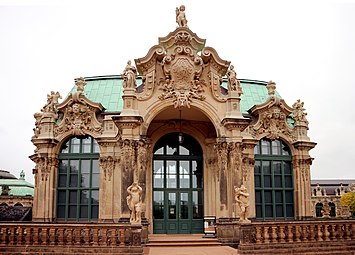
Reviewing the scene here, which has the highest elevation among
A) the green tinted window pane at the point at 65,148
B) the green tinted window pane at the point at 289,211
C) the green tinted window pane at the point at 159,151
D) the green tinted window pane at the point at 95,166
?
the green tinted window pane at the point at 65,148

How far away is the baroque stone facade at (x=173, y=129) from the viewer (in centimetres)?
1938

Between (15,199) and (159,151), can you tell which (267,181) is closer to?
(159,151)

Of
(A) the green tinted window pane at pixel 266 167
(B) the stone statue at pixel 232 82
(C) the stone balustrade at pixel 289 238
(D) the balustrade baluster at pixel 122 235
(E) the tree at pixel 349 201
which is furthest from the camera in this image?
(E) the tree at pixel 349 201

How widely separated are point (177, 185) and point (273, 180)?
218 inches

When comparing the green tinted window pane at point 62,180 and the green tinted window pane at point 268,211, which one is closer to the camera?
the green tinted window pane at point 62,180

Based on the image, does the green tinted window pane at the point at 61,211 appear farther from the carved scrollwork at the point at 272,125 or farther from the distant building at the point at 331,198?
the distant building at the point at 331,198

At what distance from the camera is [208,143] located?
22281mm

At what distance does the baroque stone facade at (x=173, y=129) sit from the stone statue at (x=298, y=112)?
58 mm

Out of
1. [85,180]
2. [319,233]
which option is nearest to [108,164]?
[85,180]

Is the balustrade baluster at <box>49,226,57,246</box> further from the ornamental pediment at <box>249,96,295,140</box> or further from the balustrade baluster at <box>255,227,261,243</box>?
the ornamental pediment at <box>249,96,295,140</box>

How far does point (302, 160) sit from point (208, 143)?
226 inches

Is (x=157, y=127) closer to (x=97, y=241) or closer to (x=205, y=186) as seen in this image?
(x=205, y=186)

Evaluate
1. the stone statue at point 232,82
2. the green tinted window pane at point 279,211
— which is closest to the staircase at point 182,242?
the green tinted window pane at point 279,211

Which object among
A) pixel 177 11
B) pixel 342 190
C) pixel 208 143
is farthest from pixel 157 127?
pixel 342 190
